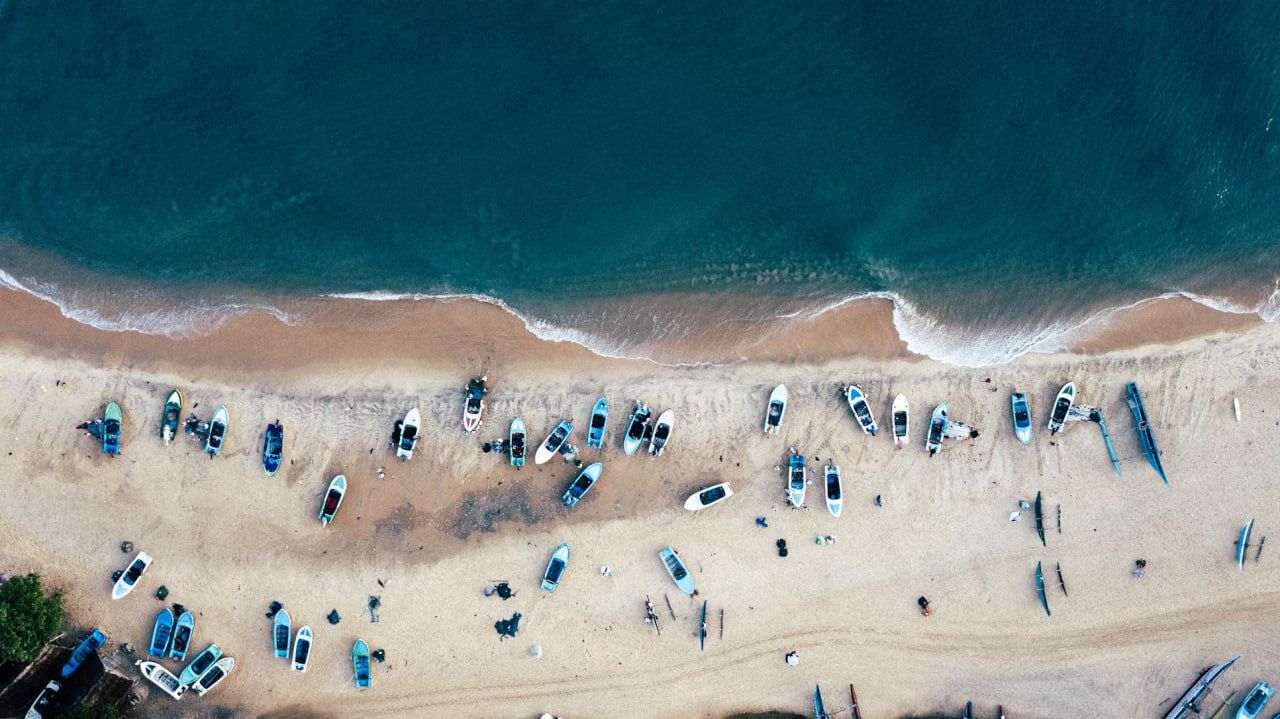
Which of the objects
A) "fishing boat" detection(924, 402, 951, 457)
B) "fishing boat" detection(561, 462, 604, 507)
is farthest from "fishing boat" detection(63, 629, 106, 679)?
"fishing boat" detection(924, 402, 951, 457)

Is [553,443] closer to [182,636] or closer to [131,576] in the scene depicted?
[182,636]

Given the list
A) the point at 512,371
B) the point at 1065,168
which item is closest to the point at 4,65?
the point at 512,371

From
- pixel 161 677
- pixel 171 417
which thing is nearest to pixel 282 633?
pixel 161 677

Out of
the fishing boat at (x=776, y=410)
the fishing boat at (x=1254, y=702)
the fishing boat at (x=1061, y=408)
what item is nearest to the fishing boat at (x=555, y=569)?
the fishing boat at (x=776, y=410)

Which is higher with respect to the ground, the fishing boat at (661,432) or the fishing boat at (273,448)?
the fishing boat at (661,432)

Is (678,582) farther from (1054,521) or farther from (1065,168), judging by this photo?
(1065,168)

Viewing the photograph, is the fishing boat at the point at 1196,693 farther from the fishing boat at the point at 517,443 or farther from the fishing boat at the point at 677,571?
the fishing boat at the point at 517,443
